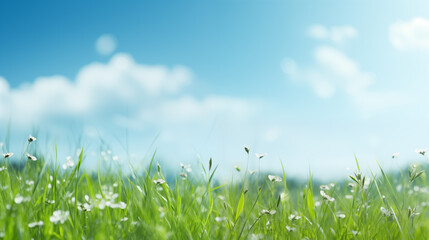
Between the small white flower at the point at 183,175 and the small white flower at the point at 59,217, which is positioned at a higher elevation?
the small white flower at the point at 183,175

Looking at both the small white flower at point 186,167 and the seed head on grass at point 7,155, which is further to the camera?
the small white flower at point 186,167

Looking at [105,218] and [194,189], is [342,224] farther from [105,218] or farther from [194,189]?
[105,218]

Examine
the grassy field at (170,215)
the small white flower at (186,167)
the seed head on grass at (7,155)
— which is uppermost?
the seed head on grass at (7,155)

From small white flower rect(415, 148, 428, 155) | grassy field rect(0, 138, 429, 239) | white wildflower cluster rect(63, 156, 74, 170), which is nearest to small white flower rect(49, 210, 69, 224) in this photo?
grassy field rect(0, 138, 429, 239)

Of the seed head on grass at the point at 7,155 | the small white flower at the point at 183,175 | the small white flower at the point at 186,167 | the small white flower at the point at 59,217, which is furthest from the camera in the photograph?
the small white flower at the point at 186,167

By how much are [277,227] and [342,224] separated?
0.61 metres

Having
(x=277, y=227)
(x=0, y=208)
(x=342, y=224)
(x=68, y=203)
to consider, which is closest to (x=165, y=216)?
(x=68, y=203)

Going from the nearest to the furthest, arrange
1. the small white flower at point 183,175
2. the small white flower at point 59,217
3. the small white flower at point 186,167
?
1. the small white flower at point 59,217
2. the small white flower at point 183,175
3. the small white flower at point 186,167

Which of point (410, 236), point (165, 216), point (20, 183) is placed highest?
point (20, 183)

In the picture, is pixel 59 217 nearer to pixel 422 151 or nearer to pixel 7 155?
pixel 7 155

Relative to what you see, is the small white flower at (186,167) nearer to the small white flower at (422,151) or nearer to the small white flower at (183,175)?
the small white flower at (183,175)

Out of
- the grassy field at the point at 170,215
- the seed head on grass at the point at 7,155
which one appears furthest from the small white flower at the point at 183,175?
the seed head on grass at the point at 7,155

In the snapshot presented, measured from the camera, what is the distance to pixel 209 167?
347 cm

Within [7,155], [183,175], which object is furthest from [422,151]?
[7,155]
